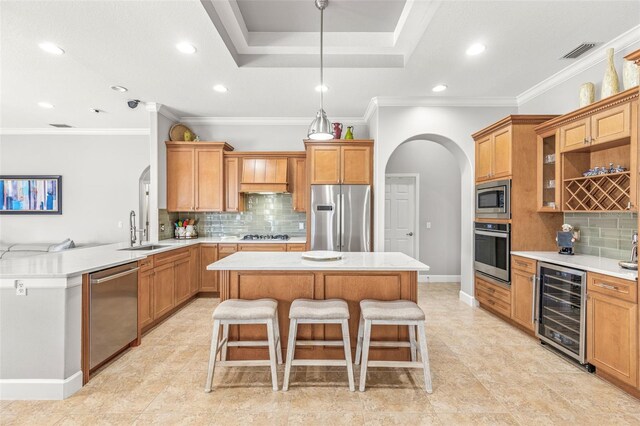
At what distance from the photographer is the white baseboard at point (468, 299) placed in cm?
411

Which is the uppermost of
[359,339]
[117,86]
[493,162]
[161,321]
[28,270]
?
[117,86]

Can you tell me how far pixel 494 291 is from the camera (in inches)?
144

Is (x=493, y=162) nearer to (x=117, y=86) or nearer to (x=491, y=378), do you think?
(x=491, y=378)

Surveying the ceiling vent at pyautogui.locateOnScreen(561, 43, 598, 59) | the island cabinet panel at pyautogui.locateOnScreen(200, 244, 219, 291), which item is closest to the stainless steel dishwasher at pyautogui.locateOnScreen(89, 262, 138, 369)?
the island cabinet panel at pyautogui.locateOnScreen(200, 244, 219, 291)

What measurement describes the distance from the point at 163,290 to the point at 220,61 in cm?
265

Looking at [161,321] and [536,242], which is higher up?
[536,242]

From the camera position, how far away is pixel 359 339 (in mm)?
2412

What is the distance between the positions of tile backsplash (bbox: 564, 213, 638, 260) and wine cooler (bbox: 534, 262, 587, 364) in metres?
0.63

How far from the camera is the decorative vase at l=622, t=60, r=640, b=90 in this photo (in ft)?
8.23

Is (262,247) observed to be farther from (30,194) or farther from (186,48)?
(30,194)

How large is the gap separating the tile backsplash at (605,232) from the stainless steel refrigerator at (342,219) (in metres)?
2.31

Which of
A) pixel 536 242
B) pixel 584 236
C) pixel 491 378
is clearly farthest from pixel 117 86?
pixel 584 236

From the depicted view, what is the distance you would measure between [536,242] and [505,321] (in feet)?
3.25

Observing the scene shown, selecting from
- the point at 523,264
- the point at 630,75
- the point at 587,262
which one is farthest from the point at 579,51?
the point at 523,264
